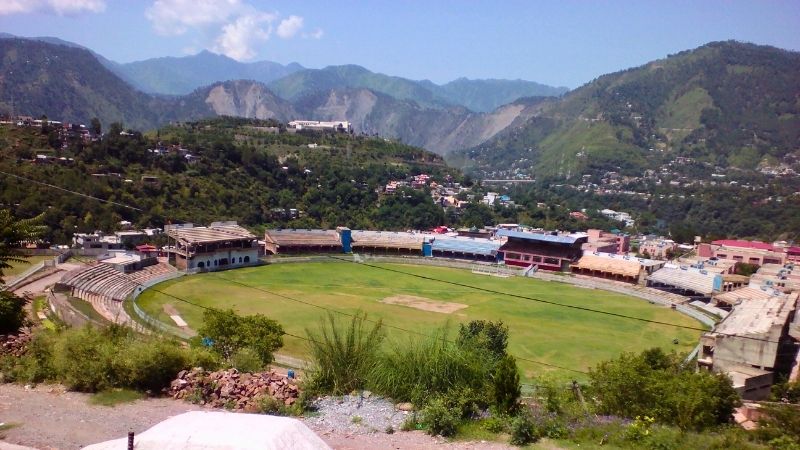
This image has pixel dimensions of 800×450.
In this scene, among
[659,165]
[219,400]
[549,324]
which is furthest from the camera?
[659,165]

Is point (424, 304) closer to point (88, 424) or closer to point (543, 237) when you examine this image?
point (543, 237)

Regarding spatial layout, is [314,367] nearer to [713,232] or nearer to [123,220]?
[123,220]

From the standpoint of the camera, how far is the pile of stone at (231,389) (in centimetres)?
987

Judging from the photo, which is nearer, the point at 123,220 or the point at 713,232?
the point at 123,220

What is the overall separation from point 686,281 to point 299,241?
92.0 feet

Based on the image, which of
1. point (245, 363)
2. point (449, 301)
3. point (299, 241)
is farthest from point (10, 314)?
point (299, 241)

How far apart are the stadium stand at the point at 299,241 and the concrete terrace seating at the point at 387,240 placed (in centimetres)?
176

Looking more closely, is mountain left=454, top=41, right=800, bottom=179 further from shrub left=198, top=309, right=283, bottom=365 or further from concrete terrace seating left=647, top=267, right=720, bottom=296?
shrub left=198, top=309, right=283, bottom=365

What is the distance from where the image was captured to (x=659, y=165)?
4793 inches

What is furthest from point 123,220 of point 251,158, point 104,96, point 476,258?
point 104,96

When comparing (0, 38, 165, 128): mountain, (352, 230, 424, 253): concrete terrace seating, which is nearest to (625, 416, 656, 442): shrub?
(352, 230, 424, 253): concrete terrace seating

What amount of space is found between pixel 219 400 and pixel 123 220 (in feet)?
134

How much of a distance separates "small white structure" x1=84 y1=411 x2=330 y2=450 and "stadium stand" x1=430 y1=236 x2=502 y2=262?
43.6 m

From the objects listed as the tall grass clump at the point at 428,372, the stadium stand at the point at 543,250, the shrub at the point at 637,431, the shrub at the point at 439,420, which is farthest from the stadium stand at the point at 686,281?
the shrub at the point at 439,420
